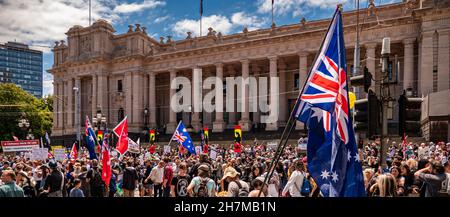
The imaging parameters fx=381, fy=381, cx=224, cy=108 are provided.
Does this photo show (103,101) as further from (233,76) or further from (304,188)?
(304,188)

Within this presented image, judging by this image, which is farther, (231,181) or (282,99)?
(282,99)

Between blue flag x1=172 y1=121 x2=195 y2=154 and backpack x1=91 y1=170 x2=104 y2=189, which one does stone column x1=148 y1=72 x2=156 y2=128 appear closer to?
blue flag x1=172 y1=121 x2=195 y2=154

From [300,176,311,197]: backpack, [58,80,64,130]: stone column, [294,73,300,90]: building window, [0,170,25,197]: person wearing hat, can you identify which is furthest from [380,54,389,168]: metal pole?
[58,80,64,130]: stone column

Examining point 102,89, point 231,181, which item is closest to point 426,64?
point 231,181

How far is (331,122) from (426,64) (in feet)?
115

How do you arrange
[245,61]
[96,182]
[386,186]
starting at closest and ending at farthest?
[386,186] → [96,182] → [245,61]

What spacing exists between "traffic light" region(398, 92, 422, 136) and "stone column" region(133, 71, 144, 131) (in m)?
45.5

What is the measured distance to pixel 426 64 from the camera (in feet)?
112

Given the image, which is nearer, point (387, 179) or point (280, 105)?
point (387, 179)

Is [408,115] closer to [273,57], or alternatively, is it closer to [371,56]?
[371,56]

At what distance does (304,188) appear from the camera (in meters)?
7.89

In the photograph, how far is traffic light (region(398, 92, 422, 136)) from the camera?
699 centimetres
